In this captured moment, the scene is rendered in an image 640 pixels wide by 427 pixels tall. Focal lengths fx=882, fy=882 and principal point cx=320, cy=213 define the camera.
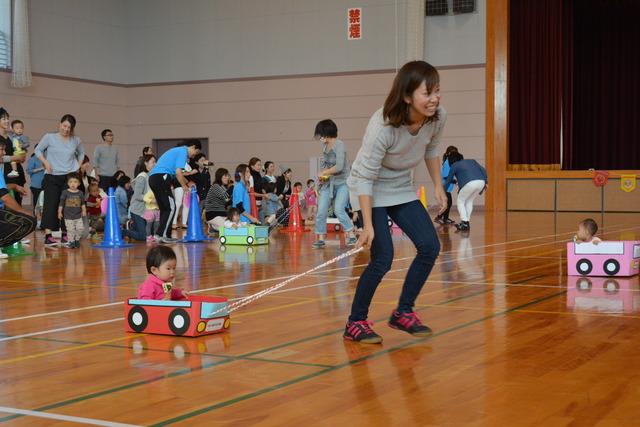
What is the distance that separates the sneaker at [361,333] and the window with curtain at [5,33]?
17.0m

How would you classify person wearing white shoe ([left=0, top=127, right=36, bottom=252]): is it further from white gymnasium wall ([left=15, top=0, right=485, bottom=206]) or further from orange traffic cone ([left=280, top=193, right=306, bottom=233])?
white gymnasium wall ([left=15, top=0, right=485, bottom=206])

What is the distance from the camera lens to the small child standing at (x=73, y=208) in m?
10.7

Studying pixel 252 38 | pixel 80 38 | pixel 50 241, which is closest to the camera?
pixel 50 241

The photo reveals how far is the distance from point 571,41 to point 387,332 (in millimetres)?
18096

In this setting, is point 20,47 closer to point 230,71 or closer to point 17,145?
point 230,71

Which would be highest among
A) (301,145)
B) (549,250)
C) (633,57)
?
(633,57)

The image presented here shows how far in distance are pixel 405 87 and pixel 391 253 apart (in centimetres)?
81

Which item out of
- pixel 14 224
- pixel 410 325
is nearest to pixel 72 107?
pixel 14 224

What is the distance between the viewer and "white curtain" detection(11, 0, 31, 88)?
19375 millimetres

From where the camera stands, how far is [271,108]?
22312 millimetres

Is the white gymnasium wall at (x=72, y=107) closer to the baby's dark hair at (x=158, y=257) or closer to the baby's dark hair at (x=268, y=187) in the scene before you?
the baby's dark hair at (x=268, y=187)

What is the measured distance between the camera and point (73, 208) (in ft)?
35.1

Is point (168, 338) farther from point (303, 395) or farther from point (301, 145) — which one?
point (301, 145)

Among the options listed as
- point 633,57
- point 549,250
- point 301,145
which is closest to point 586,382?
point 549,250
